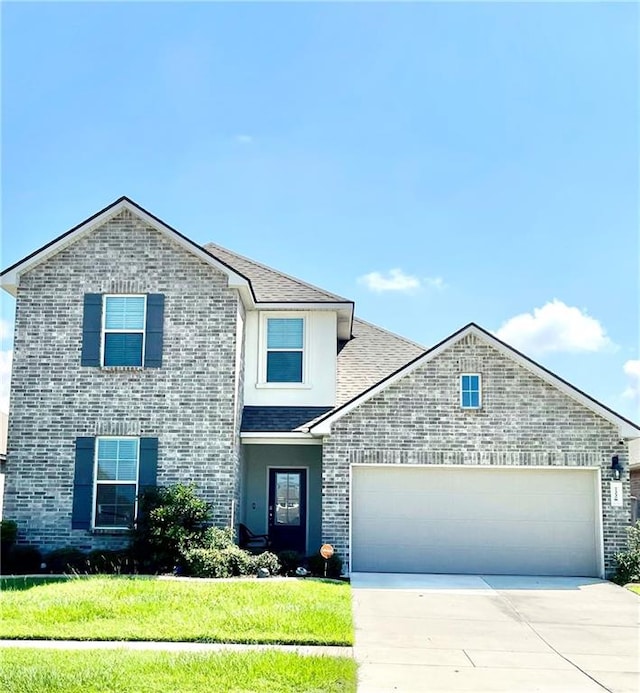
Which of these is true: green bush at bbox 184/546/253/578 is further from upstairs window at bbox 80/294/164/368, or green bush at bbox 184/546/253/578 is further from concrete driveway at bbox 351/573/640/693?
upstairs window at bbox 80/294/164/368

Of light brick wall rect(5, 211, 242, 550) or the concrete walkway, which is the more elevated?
light brick wall rect(5, 211, 242, 550)

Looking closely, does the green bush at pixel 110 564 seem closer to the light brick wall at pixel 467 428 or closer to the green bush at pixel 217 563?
the green bush at pixel 217 563

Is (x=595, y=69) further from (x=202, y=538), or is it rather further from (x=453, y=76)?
(x=202, y=538)

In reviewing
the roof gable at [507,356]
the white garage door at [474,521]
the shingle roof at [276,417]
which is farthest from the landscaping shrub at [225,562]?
the shingle roof at [276,417]

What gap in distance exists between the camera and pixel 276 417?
17094 millimetres

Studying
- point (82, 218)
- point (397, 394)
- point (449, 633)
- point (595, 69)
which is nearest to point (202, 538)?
point (397, 394)

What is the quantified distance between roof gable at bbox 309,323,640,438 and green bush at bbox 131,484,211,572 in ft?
9.48

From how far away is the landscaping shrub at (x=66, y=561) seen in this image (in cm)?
1442

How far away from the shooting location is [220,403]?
1572 centimetres

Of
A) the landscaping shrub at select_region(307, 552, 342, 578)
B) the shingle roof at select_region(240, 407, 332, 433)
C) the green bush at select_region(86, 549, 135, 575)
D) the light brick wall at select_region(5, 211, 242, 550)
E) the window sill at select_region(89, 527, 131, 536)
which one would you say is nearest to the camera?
the green bush at select_region(86, 549, 135, 575)

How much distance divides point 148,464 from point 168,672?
8.15 metres

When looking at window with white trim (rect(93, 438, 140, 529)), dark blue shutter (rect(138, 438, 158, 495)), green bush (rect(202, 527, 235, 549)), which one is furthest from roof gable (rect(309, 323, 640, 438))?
window with white trim (rect(93, 438, 140, 529))

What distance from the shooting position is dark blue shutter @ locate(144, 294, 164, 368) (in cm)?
1589

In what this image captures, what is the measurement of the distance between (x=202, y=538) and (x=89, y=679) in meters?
7.38
